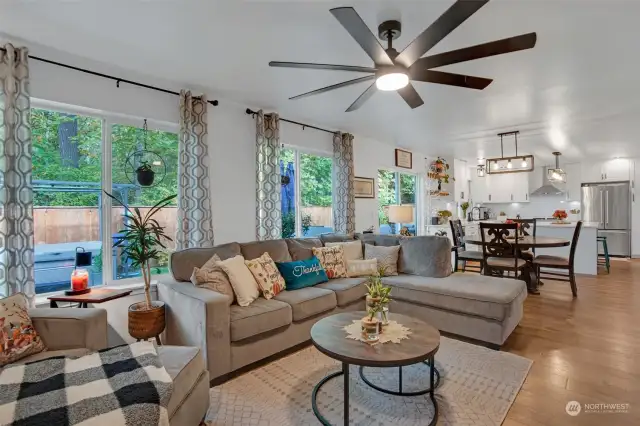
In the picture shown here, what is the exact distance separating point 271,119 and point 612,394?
13.6 ft

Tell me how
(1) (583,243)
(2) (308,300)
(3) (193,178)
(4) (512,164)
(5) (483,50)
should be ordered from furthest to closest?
1. (1) (583,243)
2. (4) (512,164)
3. (3) (193,178)
4. (2) (308,300)
5. (5) (483,50)

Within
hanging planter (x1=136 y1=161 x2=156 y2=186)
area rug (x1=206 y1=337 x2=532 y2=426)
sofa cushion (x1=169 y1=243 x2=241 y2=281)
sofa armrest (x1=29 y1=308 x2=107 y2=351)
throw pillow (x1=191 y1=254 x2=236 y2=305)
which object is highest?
hanging planter (x1=136 y1=161 x2=156 y2=186)

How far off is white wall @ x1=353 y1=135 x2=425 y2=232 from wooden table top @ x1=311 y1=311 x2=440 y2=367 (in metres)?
3.58

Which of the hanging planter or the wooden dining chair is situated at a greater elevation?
the hanging planter

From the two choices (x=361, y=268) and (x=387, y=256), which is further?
(x=387, y=256)

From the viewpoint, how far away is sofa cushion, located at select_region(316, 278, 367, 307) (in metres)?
3.34

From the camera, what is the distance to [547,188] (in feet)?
28.0

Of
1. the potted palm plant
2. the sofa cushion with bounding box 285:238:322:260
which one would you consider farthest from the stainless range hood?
the potted palm plant

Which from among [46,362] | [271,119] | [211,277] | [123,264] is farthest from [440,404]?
[271,119]

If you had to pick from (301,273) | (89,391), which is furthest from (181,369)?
(301,273)

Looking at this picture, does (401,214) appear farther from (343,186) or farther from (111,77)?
(111,77)

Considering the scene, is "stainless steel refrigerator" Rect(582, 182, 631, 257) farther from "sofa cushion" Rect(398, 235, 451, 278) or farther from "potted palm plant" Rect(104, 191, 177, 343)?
"potted palm plant" Rect(104, 191, 177, 343)

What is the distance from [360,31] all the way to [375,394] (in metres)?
2.34

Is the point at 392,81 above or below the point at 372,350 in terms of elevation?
above
